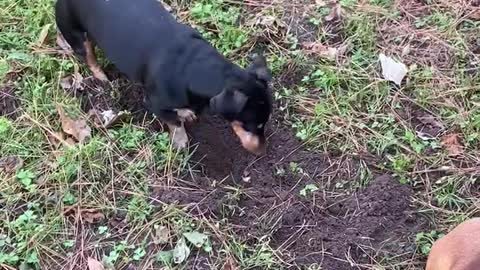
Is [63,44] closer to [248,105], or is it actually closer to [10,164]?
[10,164]

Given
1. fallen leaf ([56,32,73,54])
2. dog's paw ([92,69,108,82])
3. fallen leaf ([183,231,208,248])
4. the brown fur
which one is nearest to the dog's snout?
fallen leaf ([183,231,208,248])

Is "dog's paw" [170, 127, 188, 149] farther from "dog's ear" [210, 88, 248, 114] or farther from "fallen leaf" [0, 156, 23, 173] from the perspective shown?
"fallen leaf" [0, 156, 23, 173]

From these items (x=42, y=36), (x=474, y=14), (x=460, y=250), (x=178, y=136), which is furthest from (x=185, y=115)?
(x=474, y=14)

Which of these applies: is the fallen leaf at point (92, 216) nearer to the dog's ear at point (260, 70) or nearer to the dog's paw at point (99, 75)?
the dog's paw at point (99, 75)

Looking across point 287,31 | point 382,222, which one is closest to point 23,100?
point 287,31

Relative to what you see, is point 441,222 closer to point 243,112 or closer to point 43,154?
point 243,112

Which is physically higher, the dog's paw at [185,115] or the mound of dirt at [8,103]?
the dog's paw at [185,115]

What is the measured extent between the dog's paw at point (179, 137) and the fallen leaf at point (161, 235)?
19.5 inches

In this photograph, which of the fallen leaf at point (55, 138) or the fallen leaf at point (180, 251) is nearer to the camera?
the fallen leaf at point (180, 251)

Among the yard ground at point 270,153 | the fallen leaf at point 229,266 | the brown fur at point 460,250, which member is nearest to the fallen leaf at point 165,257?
the yard ground at point 270,153

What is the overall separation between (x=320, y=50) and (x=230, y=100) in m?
1.02

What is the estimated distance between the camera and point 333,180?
13.3ft

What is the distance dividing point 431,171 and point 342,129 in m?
0.51

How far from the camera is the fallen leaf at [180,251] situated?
3732 mm
